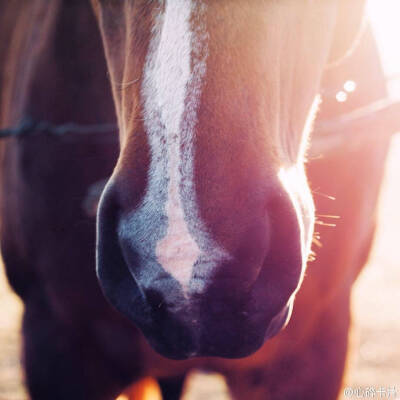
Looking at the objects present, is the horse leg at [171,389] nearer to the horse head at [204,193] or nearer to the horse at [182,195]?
the horse at [182,195]

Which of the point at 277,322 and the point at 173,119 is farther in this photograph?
the point at 277,322

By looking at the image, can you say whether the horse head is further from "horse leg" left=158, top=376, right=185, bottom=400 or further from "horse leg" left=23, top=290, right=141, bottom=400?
"horse leg" left=158, top=376, right=185, bottom=400

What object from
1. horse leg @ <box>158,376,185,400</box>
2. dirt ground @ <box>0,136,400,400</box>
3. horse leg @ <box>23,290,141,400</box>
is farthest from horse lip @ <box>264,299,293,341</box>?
horse leg @ <box>158,376,185,400</box>

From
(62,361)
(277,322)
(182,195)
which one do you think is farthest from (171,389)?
(182,195)

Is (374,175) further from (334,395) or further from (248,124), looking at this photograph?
(248,124)

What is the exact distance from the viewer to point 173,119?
0.69m

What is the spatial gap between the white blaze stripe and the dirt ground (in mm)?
1068

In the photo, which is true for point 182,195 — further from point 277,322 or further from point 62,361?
point 62,361

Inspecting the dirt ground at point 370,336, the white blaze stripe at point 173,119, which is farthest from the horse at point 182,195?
the dirt ground at point 370,336

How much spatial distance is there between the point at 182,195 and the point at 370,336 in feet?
8.14

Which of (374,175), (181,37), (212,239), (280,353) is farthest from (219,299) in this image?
(374,175)

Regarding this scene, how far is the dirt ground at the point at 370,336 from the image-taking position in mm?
2326

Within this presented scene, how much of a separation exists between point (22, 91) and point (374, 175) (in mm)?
956

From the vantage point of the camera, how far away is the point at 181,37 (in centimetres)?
71
